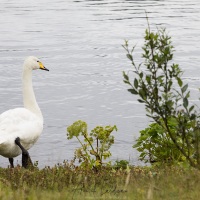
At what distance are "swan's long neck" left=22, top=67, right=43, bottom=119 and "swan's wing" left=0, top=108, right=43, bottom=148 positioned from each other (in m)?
0.67

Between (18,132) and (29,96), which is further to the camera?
(29,96)

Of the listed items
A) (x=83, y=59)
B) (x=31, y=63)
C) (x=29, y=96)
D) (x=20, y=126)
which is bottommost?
(x=20, y=126)

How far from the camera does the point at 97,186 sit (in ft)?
26.8

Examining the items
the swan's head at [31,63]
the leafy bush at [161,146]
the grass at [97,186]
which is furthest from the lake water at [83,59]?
the grass at [97,186]

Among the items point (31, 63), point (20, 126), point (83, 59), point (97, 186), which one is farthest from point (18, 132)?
point (83, 59)

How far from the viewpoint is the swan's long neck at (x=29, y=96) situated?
1490cm

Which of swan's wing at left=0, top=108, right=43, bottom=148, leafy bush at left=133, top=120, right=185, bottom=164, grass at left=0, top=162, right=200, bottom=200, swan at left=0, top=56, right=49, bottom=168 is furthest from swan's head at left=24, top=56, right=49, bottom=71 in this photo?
grass at left=0, top=162, right=200, bottom=200

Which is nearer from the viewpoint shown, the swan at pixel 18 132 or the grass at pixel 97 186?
the grass at pixel 97 186

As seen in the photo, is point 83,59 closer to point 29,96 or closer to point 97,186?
point 29,96

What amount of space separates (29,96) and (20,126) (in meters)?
1.78

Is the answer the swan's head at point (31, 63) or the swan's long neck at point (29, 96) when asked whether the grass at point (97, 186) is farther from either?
the swan's head at point (31, 63)

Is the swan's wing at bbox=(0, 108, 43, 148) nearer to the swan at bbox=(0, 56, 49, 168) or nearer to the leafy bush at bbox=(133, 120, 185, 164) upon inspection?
the swan at bbox=(0, 56, 49, 168)

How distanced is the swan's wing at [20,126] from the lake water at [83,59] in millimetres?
988

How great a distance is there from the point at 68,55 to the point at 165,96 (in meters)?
22.7
